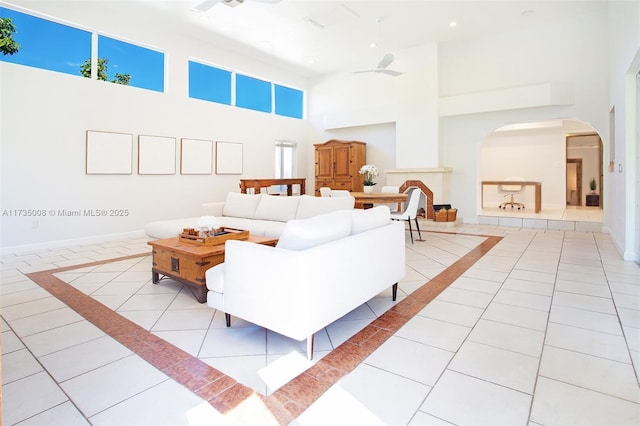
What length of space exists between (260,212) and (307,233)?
314cm

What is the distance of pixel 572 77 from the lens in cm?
649

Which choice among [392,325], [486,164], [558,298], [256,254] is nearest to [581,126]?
[486,164]

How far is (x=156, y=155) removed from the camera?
6523mm

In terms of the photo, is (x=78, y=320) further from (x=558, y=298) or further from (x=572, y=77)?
(x=572, y=77)

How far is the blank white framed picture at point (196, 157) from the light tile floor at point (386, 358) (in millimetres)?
3663

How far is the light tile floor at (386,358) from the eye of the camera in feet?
5.38

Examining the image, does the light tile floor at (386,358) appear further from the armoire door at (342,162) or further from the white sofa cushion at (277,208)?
the armoire door at (342,162)

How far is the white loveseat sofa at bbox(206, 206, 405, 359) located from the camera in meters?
2.03

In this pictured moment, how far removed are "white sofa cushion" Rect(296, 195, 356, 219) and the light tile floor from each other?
1413mm

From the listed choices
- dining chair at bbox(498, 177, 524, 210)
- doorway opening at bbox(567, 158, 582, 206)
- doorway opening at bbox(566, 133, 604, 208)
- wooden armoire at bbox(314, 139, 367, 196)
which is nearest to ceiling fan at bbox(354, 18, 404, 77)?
wooden armoire at bbox(314, 139, 367, 196)

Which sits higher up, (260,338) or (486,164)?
(486,164)

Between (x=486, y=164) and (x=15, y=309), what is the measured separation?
35.7 feet

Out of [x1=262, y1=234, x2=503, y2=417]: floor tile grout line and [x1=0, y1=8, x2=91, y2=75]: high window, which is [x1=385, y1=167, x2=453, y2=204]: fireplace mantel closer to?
[x1=262, y1=234, x2=503, y2=417]: floor tile grout line

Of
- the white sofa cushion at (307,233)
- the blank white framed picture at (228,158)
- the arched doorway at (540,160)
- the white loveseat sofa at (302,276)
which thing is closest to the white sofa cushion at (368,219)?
the white loveseat sofa at (302,276)
